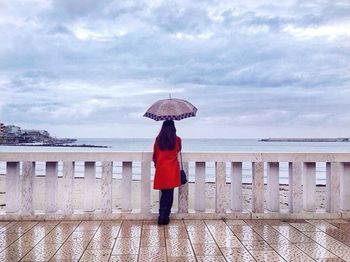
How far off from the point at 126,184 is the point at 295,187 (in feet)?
9.11

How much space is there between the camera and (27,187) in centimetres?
664

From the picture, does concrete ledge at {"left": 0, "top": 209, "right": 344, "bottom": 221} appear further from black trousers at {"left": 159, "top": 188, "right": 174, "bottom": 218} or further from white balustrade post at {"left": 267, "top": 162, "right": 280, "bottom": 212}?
black trousers at {"left": 159, "top": 188, "right": 174, "bottom": 218}

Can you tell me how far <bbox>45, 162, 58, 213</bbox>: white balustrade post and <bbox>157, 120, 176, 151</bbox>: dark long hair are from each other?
5.86ft

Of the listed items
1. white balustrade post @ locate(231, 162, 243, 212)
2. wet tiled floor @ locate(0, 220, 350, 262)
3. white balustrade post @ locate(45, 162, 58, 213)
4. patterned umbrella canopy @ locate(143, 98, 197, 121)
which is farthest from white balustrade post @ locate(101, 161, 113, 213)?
white balustrade post @ locate(231, 162, 243, 212)

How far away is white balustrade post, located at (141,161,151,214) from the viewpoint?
667cm

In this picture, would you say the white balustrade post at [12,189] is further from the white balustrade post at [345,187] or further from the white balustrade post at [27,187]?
the white balustrade post at [345,187]

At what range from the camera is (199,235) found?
579cm

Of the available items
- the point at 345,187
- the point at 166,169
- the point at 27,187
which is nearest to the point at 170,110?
the point at 166,169

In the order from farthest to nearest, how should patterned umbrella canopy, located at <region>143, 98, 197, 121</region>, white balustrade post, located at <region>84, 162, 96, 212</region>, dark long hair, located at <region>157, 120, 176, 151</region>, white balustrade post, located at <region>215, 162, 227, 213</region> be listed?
1. white balustrade post, located at <region>215, 162, 227, 213</region>
2. white balustrade post, located at <region>84, 162, 96, 212</region>
3. dark long hair, located at <region>157, 120, 176, 151</region>
4. patterned umbrella canopy, located at <region>143, 98, 197, 121</region>

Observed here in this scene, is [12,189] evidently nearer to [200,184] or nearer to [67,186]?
[67,186]

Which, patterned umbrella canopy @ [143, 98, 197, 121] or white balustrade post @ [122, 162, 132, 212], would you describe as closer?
patterned umbrella canopy @ [143, 98, 197, 121]

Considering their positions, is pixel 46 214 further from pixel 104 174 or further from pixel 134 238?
pixel 134 238

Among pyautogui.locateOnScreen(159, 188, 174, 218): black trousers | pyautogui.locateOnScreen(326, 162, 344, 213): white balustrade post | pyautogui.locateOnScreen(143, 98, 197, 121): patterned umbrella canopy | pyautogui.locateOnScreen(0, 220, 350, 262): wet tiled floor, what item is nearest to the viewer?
pyautogui.locateOnScreen(0, 220, 350, 262): wet tiled floor

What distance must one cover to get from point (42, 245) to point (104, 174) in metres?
1.75
